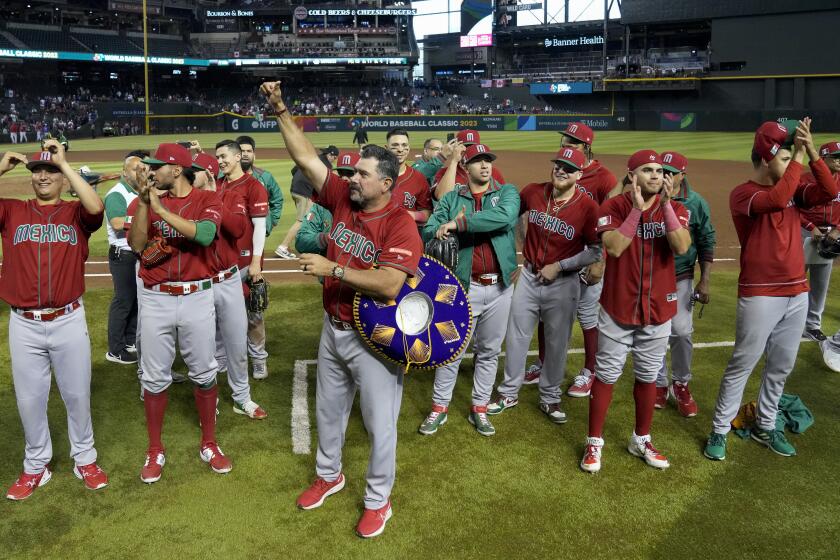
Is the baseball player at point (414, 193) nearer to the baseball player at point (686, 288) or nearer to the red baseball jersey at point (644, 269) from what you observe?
the red baseball jersey at point (644, 269)

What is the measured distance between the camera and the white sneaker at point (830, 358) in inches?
267

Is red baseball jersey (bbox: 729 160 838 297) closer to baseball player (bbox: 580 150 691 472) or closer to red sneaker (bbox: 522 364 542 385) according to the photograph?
baseball player (bbox: 580 150 691 472)

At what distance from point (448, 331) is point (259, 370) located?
331 centimetres

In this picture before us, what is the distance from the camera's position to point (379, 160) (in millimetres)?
3764

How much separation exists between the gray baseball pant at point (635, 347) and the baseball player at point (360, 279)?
161 cm

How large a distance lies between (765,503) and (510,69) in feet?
211

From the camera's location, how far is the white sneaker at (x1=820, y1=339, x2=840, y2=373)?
6.78 m

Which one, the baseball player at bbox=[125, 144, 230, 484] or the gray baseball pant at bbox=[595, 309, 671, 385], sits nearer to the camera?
the baseball player at bbox=[125, 144, 230, 484]

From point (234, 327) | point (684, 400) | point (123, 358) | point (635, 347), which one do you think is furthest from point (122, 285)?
point (684, 400)

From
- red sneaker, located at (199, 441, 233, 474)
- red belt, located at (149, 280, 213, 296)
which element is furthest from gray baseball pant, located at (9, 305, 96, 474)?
red sneaker, located at (199, 441, 233, 474)

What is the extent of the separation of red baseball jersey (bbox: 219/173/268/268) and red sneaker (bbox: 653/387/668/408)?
391 cm

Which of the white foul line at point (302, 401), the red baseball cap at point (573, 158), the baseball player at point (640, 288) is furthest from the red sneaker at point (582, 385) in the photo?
the red baseball cap at point (573, 158)

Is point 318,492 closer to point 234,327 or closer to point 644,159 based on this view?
point 234,327

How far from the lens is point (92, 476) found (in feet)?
15.2
